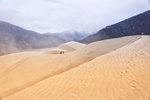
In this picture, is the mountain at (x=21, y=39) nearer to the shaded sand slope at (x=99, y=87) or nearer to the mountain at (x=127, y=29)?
the mountain at (x=127, y=29)

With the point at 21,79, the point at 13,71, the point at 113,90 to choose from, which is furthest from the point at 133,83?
the point at 13,71

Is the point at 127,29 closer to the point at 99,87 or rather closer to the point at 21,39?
the point at 21,39

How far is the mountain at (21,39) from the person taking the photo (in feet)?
141

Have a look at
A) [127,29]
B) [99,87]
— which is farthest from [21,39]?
[99,87]

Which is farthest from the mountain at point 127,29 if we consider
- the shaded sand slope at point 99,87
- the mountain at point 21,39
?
the shaded sand slope at point 99,87

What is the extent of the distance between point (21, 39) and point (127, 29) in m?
32.9

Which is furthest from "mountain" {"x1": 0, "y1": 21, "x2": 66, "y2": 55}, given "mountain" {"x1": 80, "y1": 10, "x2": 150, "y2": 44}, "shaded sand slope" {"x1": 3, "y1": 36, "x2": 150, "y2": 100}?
"shaded sand slope" {"x1": 3, "y1": 36, "x2": 150, "y2": 100}

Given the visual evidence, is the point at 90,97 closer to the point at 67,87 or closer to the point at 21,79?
the point at 67,87

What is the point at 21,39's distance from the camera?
49125 millimetres

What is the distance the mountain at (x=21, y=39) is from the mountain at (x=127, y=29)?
12.3 metres

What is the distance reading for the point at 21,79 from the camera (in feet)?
25.6

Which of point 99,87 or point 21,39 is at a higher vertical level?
point 21,39

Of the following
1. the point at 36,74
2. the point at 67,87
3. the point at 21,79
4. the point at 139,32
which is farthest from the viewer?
the point at 139,32

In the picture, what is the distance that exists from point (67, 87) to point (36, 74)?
13.5 ft
